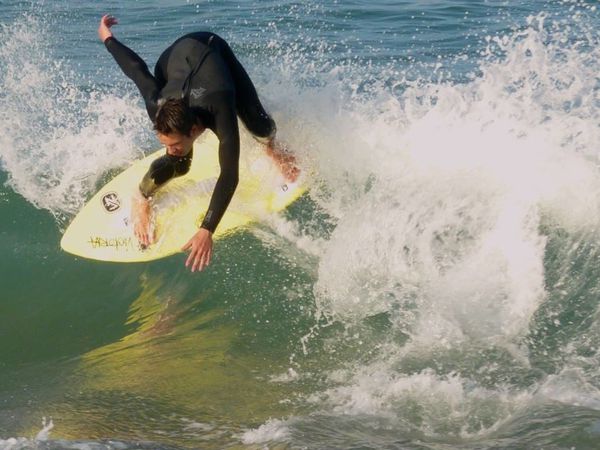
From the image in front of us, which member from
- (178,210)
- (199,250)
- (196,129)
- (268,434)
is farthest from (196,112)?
(268,434)

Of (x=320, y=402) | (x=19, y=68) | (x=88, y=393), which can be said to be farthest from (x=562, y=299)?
(x=19, y=68)

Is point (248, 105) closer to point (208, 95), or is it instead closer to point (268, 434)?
point (208, 95)

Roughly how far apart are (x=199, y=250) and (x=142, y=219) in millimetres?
1919

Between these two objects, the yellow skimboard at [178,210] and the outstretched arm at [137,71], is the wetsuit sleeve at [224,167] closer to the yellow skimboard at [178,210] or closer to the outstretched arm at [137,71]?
the outstretched arm at [137,71]

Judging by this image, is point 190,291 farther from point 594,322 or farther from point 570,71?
point 570,71

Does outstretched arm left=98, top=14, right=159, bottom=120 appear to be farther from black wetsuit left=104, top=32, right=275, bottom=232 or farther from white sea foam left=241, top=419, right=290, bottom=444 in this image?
white sea foam left=241, top=419, right=290, bottom=444

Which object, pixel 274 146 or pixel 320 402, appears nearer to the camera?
pixel 320 402

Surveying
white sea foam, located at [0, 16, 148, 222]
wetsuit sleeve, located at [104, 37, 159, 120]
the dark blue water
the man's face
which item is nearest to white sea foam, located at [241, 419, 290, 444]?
the dark blue water

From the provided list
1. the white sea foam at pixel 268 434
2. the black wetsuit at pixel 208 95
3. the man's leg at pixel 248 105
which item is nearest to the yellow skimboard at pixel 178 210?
the black wetsuit at pixel 208 95

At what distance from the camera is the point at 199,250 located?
483 cm

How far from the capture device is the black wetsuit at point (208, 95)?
16.9 feet

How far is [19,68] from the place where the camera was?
35.6 feet

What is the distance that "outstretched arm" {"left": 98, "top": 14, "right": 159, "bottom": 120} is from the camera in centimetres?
568

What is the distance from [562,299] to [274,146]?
7.36ft
